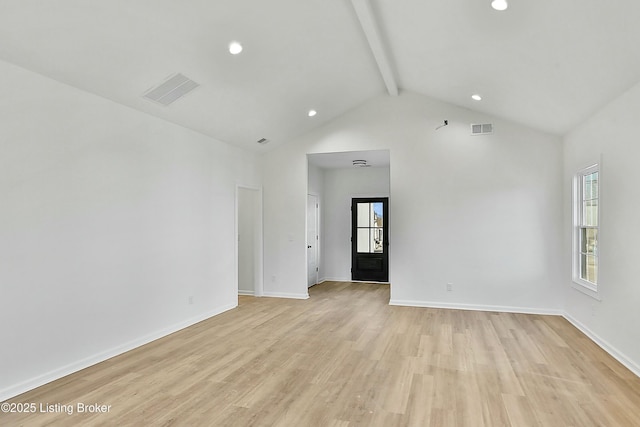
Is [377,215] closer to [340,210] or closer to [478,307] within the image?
[340,210]

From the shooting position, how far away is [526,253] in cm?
616

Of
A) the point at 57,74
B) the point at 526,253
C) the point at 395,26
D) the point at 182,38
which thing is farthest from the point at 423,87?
the point at 57,74

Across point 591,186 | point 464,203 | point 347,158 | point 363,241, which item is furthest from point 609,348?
point 363,241

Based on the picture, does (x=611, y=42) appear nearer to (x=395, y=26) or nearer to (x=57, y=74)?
(x=395, y=26)

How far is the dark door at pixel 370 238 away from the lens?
9148 mm

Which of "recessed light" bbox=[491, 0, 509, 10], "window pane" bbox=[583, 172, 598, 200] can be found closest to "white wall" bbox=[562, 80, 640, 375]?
"window pane" bbox=[583, 172, 598, 200]

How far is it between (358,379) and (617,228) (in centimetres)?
300

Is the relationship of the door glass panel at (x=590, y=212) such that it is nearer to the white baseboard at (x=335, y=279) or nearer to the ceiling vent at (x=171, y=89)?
the ceiling vent at (x=171, y=89)

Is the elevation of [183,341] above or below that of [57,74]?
below

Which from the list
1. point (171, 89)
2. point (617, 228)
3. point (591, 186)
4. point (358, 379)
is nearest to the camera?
point (358, 379)

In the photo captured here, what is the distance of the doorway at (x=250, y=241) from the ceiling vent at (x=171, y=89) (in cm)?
291

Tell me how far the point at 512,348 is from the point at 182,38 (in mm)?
4649

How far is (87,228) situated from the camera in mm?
3887

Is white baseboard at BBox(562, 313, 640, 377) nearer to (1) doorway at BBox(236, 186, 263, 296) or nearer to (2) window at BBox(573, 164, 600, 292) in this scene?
(2) window at BBox(573, 164, 600, 292)
